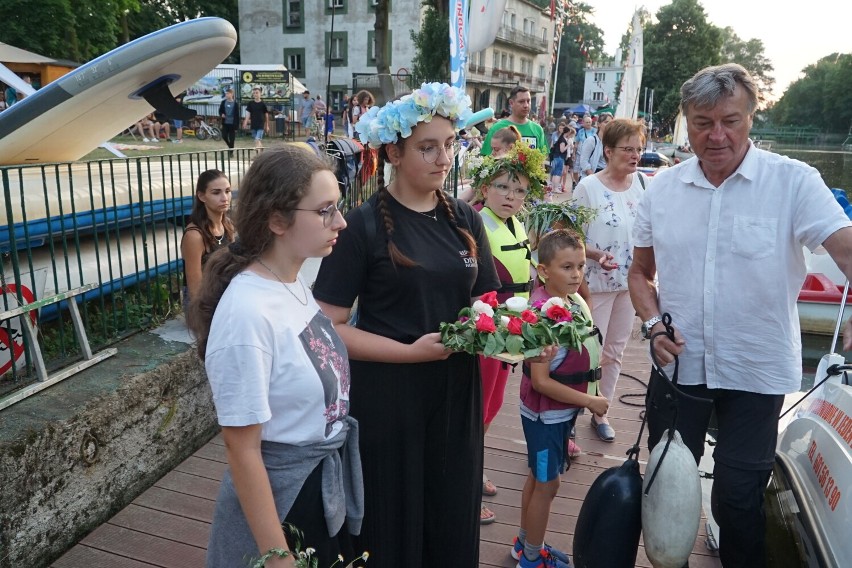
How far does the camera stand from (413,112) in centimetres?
216

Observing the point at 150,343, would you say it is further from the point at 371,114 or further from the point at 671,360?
the point at 671,360

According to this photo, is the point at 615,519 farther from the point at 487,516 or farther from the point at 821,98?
the point at 821,98

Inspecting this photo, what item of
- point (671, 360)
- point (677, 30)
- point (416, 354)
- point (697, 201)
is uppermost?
point (677, 30)

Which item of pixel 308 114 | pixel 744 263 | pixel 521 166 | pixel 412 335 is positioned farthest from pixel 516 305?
pixel 308 114

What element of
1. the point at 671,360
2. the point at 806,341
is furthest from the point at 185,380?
the point at 806,341

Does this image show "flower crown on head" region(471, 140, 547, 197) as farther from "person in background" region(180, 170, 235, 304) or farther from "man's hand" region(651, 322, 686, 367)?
"person in background" region(180, 170, 235, 304)

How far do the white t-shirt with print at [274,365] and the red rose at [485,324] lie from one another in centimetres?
49

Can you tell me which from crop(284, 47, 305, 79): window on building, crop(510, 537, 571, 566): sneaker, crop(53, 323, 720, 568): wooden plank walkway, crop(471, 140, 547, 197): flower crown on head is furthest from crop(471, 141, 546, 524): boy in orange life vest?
crop(284, 47, 305, 79): window on building

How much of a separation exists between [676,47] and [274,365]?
208ft

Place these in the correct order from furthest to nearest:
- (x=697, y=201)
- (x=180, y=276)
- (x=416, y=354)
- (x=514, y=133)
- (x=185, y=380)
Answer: (x=514, y=133) < (x=180, y=276) < (x=185, y=380) < (x=697, y=201) < (x=416, y=354)

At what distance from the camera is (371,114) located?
2316mm

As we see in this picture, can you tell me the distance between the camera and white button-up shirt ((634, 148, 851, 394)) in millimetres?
2404

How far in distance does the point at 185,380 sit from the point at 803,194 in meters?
3.36

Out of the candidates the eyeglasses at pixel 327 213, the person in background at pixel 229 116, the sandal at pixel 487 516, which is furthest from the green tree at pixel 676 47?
the eyeglasses at pixel 327 213
